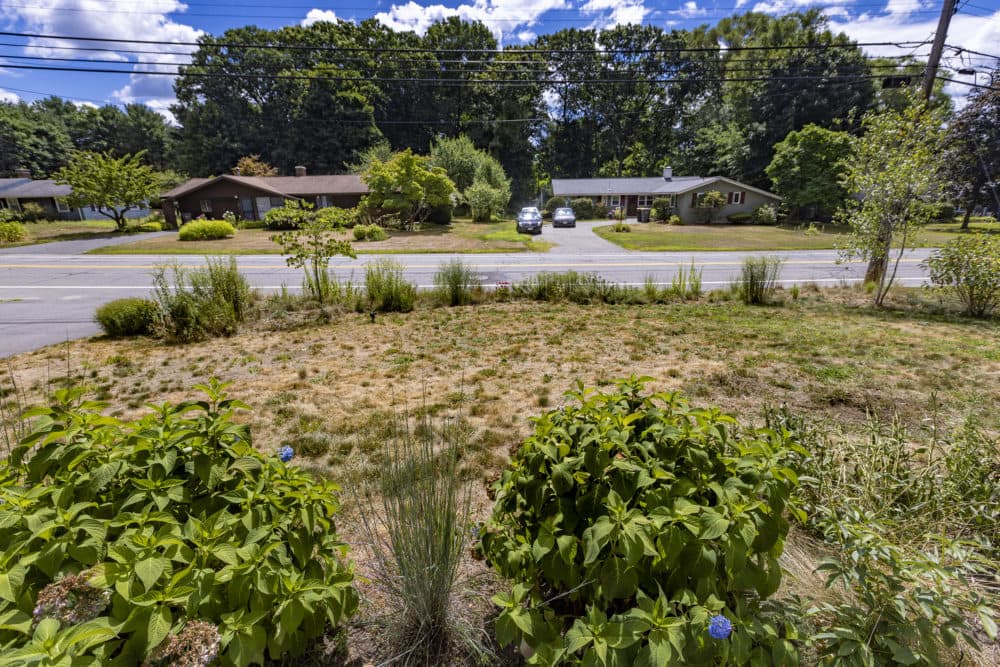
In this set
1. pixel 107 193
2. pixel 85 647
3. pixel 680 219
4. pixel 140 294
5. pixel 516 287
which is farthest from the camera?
pixel 680 219

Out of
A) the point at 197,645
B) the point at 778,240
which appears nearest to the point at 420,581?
the point at 197,645

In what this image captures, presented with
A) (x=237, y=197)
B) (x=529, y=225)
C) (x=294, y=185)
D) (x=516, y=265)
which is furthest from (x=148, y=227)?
(x=516, y=265)

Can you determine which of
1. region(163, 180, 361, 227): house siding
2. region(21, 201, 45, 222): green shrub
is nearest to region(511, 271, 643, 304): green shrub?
region(163, 180, 361, 227): house siding

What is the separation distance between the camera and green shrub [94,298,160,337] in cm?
686

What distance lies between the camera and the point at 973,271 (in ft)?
25.5

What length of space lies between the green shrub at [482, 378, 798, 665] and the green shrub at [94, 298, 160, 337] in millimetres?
7564

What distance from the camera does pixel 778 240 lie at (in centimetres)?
2338

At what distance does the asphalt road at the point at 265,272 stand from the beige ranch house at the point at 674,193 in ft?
58.2

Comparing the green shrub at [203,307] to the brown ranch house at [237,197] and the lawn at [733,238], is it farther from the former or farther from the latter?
the brown ranch house at [237,197]

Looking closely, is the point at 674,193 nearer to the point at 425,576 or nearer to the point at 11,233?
the point at 425,576

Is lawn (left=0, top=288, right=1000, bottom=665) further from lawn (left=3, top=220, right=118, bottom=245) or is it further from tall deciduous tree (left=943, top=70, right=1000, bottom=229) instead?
lawn (left=3, top=220, right=118, bottom=245)

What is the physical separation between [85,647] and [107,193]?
3530 centimetres

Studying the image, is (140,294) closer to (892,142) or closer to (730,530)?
(730,530)

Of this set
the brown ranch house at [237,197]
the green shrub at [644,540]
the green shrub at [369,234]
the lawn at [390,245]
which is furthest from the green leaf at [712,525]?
the brown ranch house at [237,197]
